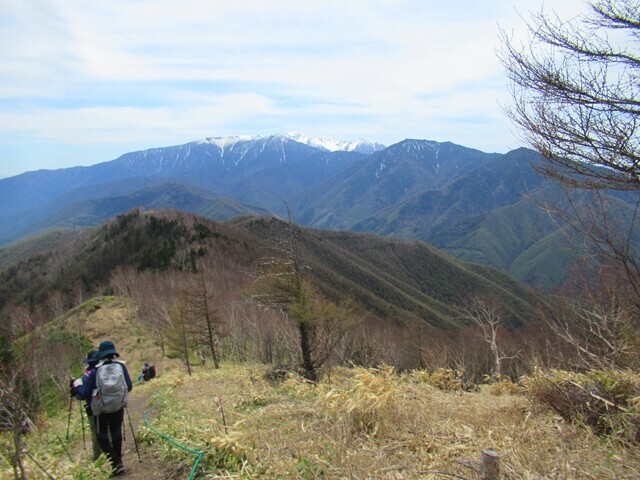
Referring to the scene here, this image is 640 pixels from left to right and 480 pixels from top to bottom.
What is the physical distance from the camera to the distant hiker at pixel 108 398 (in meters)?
6.71

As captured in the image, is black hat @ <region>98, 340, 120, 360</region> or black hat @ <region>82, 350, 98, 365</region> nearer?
black hat @ <region>98, 340, 120, 360</region>

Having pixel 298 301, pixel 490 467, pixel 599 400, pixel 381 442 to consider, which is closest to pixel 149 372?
pixel 298 301

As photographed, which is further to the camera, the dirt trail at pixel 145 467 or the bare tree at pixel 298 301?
the bare tree at pixel 298 301

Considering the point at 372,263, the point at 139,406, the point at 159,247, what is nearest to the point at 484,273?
the point at 372,263

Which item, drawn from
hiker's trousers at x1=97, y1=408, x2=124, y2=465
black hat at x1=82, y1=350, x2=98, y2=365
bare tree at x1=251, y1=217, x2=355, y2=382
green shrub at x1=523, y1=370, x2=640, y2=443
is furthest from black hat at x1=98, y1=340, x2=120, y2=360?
bare tree at x1=251, y1=217, x2=355, y2=382

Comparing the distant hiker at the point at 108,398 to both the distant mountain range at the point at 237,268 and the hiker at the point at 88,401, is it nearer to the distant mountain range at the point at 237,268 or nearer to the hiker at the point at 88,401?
the hiker at the point at 88,401

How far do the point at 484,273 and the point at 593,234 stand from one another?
171263 millimetres

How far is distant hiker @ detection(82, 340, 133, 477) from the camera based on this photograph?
264 inches

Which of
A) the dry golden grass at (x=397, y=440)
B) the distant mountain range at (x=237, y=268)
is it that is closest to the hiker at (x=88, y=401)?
the dry golden grass at (x=397, y=440)

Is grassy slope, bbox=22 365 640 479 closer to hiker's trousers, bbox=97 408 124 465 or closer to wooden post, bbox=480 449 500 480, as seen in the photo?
hiker's trousers, bbox=97 408 124 465

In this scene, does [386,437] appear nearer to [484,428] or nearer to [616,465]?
[484,428]

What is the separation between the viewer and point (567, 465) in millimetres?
3842

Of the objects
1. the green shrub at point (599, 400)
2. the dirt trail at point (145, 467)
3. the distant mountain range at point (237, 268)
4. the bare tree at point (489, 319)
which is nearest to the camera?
the green shrub at point (599, 400)

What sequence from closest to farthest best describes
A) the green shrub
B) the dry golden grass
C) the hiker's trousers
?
the dry golden grass < the green shrub < the hiker's trousers
